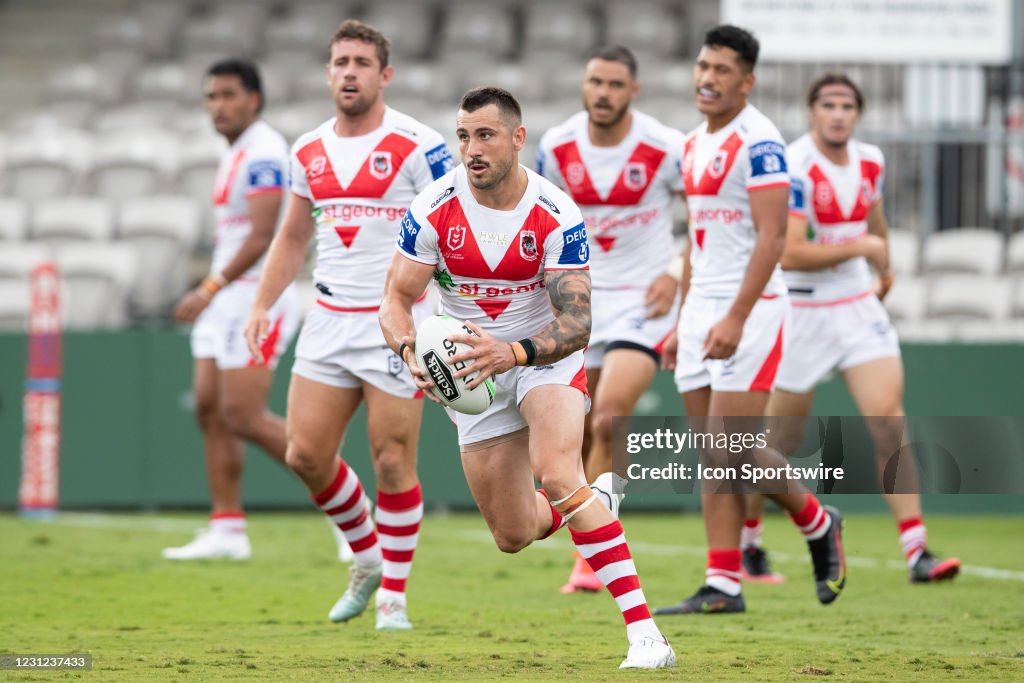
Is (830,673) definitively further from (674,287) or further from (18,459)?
(18,459)

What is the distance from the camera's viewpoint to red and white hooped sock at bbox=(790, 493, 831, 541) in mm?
7688

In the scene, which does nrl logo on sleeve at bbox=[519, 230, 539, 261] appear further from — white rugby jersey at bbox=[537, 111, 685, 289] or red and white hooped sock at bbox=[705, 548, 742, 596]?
white rugby jersey at bbox=[537, 111, 685, 289]

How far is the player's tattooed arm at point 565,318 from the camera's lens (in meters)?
5.79

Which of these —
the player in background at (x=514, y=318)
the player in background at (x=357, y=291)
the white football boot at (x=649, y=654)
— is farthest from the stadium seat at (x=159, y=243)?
the white football boot at (x=649, y=654)

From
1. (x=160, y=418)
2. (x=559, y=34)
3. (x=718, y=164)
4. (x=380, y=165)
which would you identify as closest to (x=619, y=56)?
(x=718, y=164)

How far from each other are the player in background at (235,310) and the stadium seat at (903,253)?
6.82m

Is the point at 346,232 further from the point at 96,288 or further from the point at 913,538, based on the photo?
the point at 96,288

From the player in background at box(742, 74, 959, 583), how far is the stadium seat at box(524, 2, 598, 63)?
35.4 ft

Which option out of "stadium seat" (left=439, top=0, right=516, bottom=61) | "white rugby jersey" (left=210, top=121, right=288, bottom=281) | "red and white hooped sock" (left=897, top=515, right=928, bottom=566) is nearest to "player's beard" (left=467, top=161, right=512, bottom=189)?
"white rugby jersey" (left=210, top=121, right=288, bottom=281)

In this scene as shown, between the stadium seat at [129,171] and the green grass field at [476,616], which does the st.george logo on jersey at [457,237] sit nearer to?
the green grass field at [476,616]

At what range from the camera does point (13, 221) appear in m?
15.9

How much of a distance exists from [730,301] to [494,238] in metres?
2.04

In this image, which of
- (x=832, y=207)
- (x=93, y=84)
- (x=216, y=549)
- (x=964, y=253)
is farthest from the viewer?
(x=93, y=84)

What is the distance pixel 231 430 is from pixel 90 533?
9.03 ft
